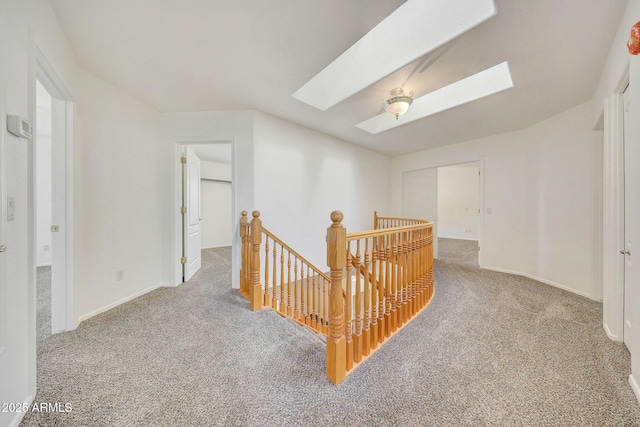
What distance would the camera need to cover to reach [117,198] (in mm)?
2422

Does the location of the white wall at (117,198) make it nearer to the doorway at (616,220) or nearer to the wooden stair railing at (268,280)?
the wooden stair railing at (268,280)

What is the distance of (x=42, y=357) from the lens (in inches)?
60.5

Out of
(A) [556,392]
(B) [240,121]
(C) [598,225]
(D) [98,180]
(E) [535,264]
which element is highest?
(B) [240,121]

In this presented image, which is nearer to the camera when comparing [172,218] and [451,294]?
[451,294]

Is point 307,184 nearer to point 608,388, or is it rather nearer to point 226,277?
point 226,277

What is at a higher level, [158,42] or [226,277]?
A: [158,42]

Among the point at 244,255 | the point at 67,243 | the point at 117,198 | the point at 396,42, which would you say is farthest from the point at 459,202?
the point at 67,243

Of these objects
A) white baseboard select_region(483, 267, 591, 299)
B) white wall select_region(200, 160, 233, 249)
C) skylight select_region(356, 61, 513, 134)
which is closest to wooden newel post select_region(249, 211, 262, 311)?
skylight select_region(356, 61, 513, 134)

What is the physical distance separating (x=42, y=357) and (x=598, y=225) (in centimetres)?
529

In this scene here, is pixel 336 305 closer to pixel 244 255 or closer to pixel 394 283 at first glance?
pixel 394 283

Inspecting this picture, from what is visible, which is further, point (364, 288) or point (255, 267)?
point (255, 267)

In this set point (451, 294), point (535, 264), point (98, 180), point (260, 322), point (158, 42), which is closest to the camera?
point (158, 42)

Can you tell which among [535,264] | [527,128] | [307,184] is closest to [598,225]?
[535,264]

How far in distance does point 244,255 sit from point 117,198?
1483mm
